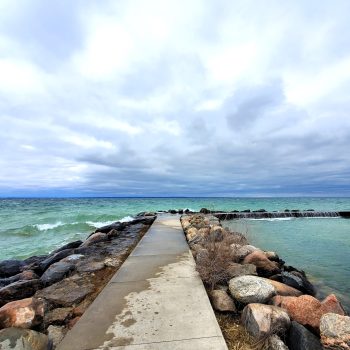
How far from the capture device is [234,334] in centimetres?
343

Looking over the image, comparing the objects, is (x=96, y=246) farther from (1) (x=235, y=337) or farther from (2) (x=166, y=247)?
(1) (x=235, y=337)

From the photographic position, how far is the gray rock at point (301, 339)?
3227 mm

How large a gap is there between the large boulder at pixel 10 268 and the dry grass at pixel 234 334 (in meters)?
6.93

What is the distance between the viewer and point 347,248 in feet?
38.9

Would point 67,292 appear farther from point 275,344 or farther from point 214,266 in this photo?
point 275,344

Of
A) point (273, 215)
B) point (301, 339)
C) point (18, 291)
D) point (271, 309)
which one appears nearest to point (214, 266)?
point (271, 309)

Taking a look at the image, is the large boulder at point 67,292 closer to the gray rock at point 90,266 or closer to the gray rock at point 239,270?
the gray rock at point 90,266

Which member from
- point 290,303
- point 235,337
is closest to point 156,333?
point 235,337

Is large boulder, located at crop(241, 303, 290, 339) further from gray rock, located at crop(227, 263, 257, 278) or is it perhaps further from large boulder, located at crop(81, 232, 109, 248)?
large boulder, located at crop(81, 232, 109, 248)

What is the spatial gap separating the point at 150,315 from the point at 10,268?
6.77 m

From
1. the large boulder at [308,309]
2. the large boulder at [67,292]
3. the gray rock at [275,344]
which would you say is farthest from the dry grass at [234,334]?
the large boulder at [67,292]

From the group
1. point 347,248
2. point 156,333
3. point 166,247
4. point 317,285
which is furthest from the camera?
point 347,248

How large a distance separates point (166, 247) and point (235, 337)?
445cm

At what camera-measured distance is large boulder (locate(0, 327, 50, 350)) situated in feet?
9.79
